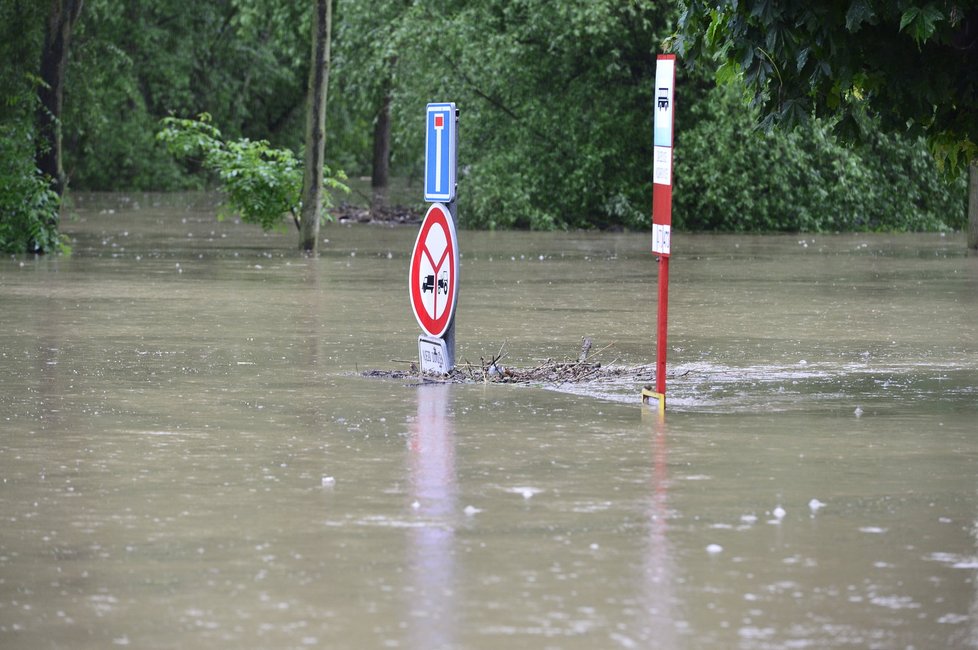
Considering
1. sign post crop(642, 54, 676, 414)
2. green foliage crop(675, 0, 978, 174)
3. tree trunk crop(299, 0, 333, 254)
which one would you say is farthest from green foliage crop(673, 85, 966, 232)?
sign post crop(642, 54, 676, 414)

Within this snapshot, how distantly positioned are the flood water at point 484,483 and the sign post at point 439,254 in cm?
61

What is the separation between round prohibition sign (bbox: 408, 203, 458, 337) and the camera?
42.1ft

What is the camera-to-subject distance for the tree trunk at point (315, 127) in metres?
27.2

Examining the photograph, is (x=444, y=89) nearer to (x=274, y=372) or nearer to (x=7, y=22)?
(x=7, y=22)

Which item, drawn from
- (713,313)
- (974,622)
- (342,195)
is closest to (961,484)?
(974,622)

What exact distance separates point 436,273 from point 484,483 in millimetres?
4528

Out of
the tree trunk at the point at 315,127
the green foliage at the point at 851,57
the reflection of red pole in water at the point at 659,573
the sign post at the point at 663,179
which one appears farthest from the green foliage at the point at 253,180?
the reflection of red pole in water at the point at 659,573

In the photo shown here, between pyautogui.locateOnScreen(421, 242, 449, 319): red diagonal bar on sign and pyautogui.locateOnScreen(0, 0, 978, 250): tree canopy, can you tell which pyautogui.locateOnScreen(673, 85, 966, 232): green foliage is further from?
pyautogui.locateOnScreen(421, 242, 449, 319): red diagonal bar on sign

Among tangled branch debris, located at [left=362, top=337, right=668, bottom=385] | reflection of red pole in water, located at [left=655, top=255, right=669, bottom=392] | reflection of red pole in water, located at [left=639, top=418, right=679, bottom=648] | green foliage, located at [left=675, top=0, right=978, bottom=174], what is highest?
green foliage, located at [left=675, top=0, right=978, bottom=174]

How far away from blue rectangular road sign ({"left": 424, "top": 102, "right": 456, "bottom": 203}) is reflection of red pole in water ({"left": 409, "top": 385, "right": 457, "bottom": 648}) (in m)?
1.86

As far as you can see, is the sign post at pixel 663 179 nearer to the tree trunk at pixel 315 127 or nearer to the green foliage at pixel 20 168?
the tree trunk at pixel 315 127

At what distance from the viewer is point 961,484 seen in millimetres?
8695

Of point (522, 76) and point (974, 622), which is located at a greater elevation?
point (522, 76)

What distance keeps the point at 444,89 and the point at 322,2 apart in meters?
9.37
